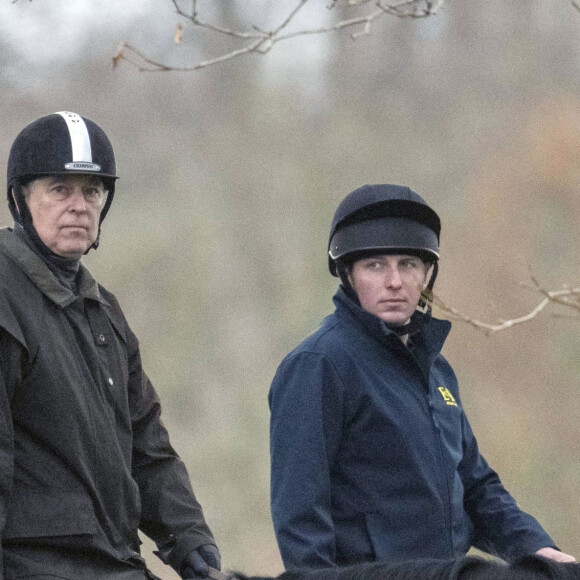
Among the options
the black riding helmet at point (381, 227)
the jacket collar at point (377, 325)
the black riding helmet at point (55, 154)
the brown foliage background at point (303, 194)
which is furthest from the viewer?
the brown foliage background at point (303, 194)

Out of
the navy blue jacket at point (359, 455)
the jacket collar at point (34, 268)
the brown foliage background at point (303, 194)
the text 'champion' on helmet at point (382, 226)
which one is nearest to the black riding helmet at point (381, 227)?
the text 'champion' on helmet at point (382, 226)

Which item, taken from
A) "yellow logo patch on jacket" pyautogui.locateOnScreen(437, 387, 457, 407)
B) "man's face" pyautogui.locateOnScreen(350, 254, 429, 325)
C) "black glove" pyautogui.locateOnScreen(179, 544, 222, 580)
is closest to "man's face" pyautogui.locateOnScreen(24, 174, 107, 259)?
"man's face" pyautogui.locateOnScreen(350, 254, 429, 325)

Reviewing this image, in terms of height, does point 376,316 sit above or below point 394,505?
above

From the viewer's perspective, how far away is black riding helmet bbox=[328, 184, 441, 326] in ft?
10.8

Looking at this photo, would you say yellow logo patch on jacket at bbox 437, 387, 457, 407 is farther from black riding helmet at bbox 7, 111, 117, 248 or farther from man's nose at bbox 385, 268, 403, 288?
black riding helmet at bbox 7, 111, 117, 248

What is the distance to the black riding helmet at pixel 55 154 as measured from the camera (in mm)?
3053

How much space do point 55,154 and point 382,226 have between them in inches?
36.9

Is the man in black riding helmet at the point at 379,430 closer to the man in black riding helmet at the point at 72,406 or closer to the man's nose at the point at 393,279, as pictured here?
the man's nose at the point at 393,279

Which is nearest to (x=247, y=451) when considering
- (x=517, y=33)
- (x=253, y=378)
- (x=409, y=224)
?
(x=253, y=378)

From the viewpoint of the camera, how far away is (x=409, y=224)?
3.38m

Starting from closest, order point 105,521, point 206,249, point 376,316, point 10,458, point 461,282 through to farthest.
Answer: point 10,458, point 105,521, point 376,316, point 461,282, point 206,249

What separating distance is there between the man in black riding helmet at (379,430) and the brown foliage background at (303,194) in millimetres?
10104

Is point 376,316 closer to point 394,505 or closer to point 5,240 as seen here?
point 394,505

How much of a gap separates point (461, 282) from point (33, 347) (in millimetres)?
11419
